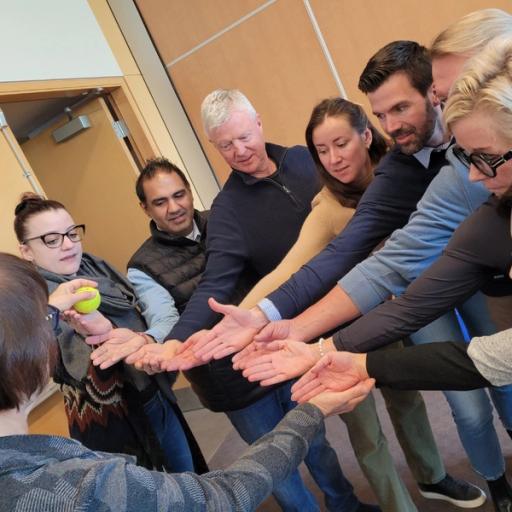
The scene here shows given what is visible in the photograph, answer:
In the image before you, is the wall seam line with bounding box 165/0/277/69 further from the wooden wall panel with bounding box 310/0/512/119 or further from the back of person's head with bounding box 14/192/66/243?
the back of person's head with bounding box 14/192/66/243

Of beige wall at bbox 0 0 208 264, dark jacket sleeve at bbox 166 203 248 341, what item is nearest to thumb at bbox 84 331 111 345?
dark jacket sleeve at bbox 166 203 248 341

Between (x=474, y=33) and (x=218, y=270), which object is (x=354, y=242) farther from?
(x=474, y=33)

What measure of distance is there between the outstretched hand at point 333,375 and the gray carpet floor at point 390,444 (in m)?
0.88

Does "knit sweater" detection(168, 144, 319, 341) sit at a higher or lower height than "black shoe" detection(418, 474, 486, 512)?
higher

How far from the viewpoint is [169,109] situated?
12.9 feet

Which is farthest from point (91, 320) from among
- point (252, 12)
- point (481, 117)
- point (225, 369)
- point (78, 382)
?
point (252, 12)

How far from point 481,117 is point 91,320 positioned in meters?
1.26

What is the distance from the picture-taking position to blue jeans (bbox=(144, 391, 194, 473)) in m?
1.96

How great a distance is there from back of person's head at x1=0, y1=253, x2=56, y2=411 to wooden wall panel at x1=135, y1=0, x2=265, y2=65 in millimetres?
2957

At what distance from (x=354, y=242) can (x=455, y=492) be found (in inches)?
38.4

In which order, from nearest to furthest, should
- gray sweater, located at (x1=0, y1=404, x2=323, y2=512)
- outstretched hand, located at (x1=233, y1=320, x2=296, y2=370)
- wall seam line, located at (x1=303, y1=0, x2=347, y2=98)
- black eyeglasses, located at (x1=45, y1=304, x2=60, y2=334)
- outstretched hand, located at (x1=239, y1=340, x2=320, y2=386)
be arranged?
gray sweater, located at (x1=0, y1=404, x2=323, y2=512) < black eyeglasses, located at (x1=45, y1=304, x2=60, y2=334) < outstretched hand, located at (x1=239, y1=340, x2=320, y2=386) < outstretched hand, located at (x1=233, y1=320, x2=296, y2=370) < wall seam line, located at (x1=303, y1=0, x2=347, y2=98)

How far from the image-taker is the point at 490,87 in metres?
1.06

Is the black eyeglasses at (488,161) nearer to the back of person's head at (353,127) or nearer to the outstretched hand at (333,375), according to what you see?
the outstretched hand at (333,375)

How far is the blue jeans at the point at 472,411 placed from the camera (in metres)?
1.68
